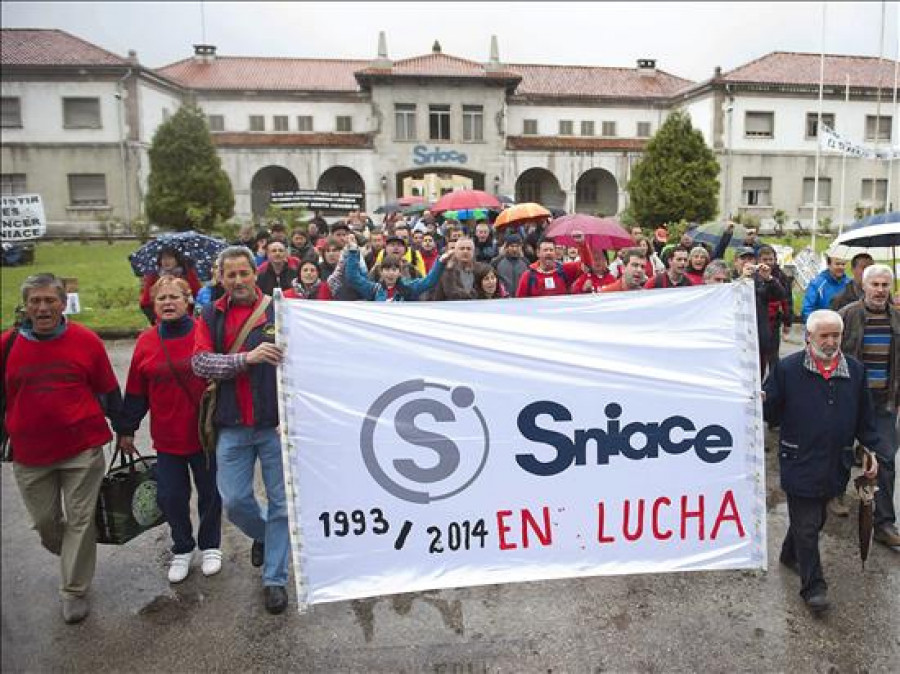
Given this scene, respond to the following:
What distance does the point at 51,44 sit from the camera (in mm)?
35281

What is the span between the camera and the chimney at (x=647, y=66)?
43.8 m

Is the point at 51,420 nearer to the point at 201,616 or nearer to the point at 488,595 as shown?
the point at 201,616

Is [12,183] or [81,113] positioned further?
[81,113]

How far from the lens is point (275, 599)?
3.93 meters

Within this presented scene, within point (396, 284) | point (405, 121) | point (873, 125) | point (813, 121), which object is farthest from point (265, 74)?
point (396, 284)

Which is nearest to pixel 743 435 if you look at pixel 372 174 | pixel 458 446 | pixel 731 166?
pixel 458 446

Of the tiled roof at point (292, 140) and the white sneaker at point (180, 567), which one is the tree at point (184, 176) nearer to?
the tiled roof at point (292, 140)

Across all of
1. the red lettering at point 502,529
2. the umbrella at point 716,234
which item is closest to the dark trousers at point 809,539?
the red lettering at point 502,529

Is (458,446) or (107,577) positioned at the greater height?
(458,446)

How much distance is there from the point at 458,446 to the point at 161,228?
100 ft

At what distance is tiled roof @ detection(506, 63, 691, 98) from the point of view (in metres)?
41.0

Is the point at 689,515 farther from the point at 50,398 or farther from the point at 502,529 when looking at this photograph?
the point at 50,398

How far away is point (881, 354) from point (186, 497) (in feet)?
15.4

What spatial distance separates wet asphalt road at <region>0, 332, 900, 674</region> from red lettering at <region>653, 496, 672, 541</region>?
19.0 inches
